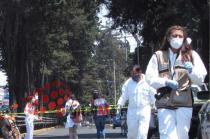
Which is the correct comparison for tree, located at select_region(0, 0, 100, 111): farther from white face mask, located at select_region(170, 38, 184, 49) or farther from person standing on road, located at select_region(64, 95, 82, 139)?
white face mask, located at select_region(170, 38, 184, 49)

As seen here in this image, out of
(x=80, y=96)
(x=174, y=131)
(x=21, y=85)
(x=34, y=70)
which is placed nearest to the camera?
(x=174, y=131)

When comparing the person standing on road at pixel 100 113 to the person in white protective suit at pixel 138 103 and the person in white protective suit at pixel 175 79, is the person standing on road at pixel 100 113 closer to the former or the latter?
the person in white protective suit at pixel 138 103

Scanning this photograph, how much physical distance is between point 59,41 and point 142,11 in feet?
46.8

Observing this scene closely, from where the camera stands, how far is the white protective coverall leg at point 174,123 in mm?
7645

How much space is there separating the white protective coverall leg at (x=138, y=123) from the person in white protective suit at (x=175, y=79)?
13.5ft

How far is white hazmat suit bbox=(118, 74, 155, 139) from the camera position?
12.0m

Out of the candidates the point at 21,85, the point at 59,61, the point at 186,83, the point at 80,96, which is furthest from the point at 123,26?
the point at 80,96

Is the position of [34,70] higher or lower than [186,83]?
higher

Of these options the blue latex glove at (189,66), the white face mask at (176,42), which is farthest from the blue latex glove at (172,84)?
the white face mask at (176,42)

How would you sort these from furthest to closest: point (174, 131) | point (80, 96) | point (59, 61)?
point (80, 96), point (59, 61), point (174, 131)

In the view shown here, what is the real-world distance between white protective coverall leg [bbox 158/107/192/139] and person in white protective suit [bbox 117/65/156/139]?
4182mm

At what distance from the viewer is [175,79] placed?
7867 millimetres

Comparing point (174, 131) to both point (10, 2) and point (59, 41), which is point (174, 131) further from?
point (59, 41)

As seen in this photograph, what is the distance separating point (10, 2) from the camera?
1449 inches
